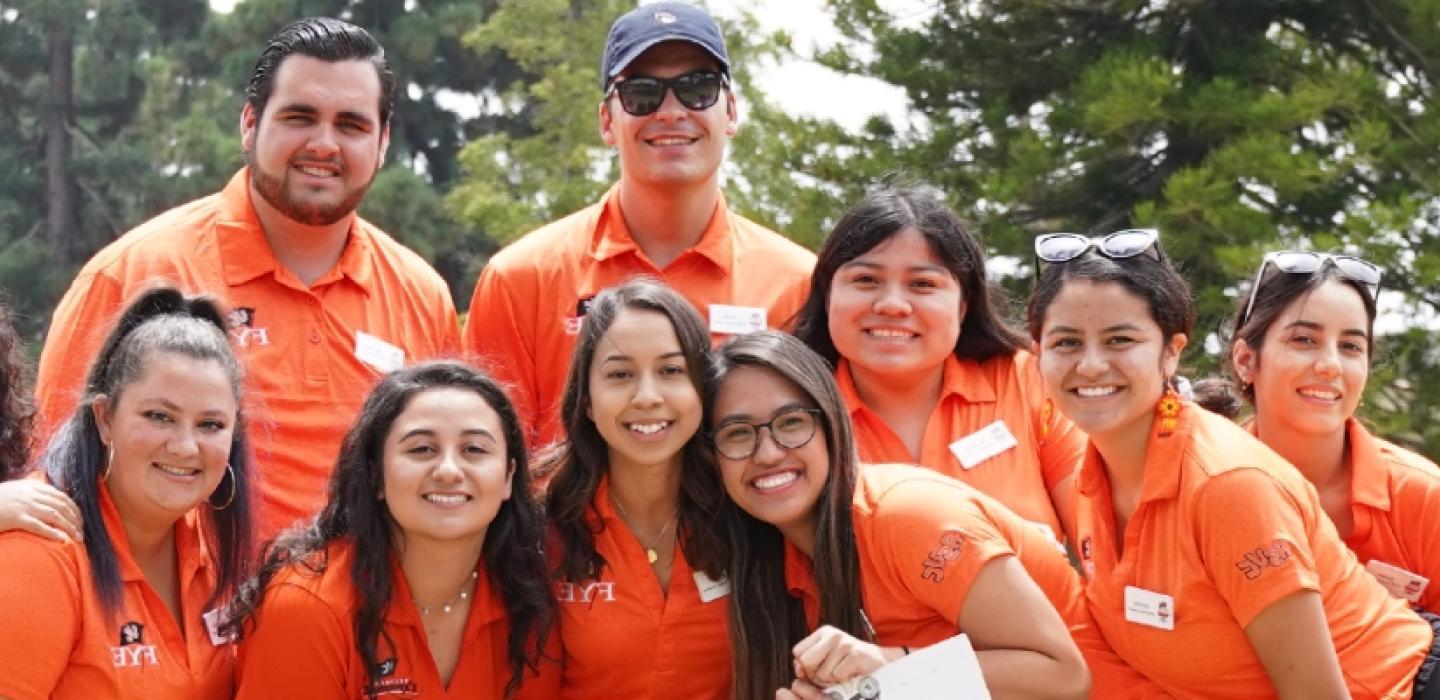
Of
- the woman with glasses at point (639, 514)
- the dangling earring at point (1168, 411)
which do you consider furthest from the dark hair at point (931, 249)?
the dangling earring at point (1168, 411)

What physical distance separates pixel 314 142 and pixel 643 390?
6.08 ft

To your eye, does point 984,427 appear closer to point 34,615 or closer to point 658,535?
point 658,535

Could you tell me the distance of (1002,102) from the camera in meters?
15.3

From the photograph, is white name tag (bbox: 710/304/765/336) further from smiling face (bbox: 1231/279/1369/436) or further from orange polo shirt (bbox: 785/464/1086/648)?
smiling face (bbox: 1231/279/1369/436)

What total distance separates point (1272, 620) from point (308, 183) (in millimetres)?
3691

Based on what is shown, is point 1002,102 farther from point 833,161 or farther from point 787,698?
point 787,698

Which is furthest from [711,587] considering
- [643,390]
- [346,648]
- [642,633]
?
[346,648]

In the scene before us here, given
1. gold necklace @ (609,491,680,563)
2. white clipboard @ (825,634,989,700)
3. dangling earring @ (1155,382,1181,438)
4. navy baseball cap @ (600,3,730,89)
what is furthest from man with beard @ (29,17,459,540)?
dangling earring @ (1155,382,1181,438)

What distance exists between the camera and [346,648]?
5074 millimetres

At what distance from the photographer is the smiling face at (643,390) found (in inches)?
207

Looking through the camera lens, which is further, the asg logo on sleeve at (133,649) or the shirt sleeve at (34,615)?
the asg logo on sleeve at (133,649)

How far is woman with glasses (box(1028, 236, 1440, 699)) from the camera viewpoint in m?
4.66

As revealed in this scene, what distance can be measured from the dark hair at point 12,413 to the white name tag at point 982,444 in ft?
10.0

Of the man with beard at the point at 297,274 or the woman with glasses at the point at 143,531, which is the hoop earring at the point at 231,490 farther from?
the man with beard at the point at 297,274
